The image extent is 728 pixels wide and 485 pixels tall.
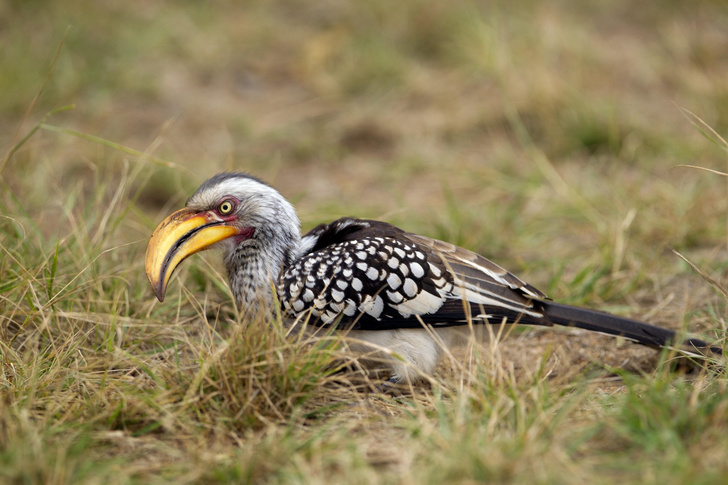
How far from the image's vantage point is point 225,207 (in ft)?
10.6

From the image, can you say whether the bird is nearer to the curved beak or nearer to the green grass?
the curved beak

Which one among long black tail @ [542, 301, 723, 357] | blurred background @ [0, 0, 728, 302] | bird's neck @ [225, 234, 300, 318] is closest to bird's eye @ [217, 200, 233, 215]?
bird's neck @ [225, 234, 300, 318]

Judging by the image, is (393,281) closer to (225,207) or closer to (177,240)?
(225,207)

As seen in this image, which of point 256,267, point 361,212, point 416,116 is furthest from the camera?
point 416,116

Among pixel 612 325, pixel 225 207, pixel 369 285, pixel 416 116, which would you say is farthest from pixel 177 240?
pixel 416 116

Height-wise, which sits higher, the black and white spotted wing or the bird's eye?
the bird's eye

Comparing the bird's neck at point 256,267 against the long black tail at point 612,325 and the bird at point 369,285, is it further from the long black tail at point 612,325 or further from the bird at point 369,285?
the long black tail at point 612,325

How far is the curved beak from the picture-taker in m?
2.98

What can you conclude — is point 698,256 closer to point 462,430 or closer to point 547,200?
point 547,200

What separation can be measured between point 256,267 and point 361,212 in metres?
1.77

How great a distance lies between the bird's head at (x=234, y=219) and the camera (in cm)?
315

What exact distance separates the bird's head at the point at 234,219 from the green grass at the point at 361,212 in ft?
1.14

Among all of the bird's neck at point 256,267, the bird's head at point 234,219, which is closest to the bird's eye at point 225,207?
the bird's head at point 234,219

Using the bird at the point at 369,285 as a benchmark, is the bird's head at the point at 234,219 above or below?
above
